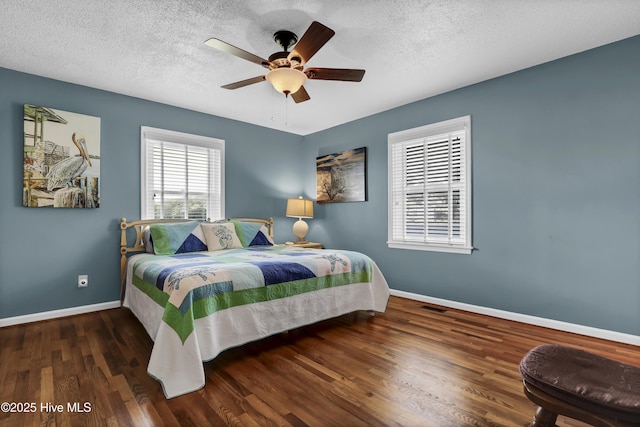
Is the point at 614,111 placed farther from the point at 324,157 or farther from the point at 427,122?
the point at 324,157

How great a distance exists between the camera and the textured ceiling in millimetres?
2260

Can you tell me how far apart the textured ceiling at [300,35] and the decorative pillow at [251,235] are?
1712 mm

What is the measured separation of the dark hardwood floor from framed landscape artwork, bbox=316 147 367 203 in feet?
7.19

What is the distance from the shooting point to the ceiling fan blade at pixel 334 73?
2.52m

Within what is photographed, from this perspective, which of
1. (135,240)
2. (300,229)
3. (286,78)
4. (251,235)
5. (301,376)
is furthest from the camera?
(300,229)

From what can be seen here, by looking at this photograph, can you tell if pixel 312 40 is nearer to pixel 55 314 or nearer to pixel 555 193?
pixel 555 193

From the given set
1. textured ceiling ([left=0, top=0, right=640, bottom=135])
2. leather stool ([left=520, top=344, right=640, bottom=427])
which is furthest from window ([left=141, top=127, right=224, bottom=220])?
leather stool ([left=520, top=344, right=640, bottom=427])

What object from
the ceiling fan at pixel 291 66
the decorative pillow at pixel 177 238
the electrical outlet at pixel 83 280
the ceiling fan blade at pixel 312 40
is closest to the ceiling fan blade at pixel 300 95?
the ceiling fan at pixel 291 66

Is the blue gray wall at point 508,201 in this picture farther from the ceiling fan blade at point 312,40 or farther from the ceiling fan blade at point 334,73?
the ceiling fan blade at point 312,40

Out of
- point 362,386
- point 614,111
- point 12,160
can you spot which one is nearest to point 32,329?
point 12,160

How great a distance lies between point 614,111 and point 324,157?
3550 millimetres

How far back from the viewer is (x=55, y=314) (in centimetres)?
334

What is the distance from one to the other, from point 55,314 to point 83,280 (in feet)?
1.32

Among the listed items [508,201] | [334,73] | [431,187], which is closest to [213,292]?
[334,73]
